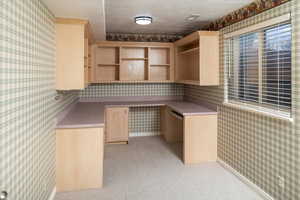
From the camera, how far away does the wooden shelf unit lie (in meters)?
4.62

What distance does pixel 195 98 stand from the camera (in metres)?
4.54

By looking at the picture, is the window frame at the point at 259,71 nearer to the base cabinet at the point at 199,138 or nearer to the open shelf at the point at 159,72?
the base cabinet at the point at 199,138

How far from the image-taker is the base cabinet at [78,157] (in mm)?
2686

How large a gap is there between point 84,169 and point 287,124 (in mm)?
2292

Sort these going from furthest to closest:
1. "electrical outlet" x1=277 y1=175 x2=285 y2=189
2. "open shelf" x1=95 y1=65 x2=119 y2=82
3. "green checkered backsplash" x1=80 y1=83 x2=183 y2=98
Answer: "green checkered backsplash" x1=80 y1=83 x2=183 y2=98
"open shelf" x1=95 y1=65 x2=119 y2=82
"electrical outlet" x1=277 y1=175 x2=285 y2=189

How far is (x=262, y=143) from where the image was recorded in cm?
254

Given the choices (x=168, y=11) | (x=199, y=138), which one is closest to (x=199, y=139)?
(x=199, y=138)

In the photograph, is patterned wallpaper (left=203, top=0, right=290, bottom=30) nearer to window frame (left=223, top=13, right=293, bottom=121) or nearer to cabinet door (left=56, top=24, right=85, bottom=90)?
→ window frame (left=223, top=13, right=293, bottom=121)

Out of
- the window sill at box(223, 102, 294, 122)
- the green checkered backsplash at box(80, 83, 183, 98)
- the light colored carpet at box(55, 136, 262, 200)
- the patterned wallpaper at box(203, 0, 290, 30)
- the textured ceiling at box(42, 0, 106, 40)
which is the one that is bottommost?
the light colored carpet at box(55, 136, 262, 200)

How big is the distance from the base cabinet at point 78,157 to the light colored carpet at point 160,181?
0.13 metres

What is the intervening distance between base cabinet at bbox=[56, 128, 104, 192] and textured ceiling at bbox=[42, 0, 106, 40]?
134 centimetres

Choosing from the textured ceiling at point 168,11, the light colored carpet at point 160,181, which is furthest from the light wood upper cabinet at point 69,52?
the light colored carpet at point 160,181

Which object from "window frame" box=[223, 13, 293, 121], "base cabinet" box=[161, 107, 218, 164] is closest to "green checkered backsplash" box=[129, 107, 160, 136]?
"base cabinet" box=[161, 107, 218, 164]

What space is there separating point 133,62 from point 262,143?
3.18 metres
